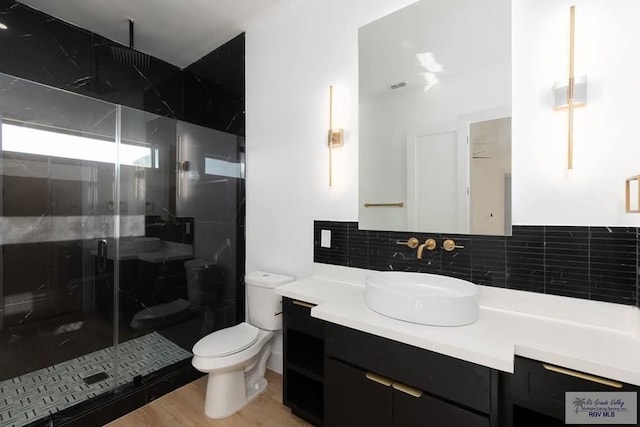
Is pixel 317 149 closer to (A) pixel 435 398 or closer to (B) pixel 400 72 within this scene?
(B) pixel 400 72

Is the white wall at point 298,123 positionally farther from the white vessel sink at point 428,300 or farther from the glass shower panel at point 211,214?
the white vessel sink at point 428,300

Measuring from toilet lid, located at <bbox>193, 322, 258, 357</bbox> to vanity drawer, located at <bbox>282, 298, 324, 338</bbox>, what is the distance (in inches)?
13.0

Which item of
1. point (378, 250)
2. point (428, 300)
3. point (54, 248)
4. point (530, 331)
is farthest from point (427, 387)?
point (54, 248)

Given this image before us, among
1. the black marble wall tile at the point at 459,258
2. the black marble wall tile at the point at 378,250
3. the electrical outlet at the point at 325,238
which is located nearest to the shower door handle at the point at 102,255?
the electrical outlet at the point at 325,238

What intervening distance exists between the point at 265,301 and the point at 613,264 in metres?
1.82

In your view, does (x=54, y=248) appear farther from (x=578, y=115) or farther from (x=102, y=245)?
(x=578, y=115)

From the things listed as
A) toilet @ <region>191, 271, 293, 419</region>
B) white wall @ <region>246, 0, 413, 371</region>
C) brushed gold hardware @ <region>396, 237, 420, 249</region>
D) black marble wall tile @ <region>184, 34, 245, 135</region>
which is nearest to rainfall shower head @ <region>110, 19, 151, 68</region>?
black marble wall tile @ <region>184, 34, 245, 135</region>

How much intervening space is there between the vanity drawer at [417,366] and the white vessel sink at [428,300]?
13 cm

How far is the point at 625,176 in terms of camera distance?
43.2 inches

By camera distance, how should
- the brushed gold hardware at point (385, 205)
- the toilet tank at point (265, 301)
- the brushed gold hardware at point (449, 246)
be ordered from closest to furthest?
the brushed gold hardware at point (449, 246), the brushed gold hardware at point (385, 205), the toilet tank at point (265, 301)

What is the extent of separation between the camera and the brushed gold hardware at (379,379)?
1.18m

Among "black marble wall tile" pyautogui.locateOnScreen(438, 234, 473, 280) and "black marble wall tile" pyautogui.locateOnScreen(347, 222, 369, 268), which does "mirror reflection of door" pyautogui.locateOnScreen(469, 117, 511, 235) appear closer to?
"black marble wall tile" pyautogui.locateOnScreen(438, 234, 473, 280)

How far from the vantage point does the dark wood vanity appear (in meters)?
0.94

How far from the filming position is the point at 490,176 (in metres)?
1.37
